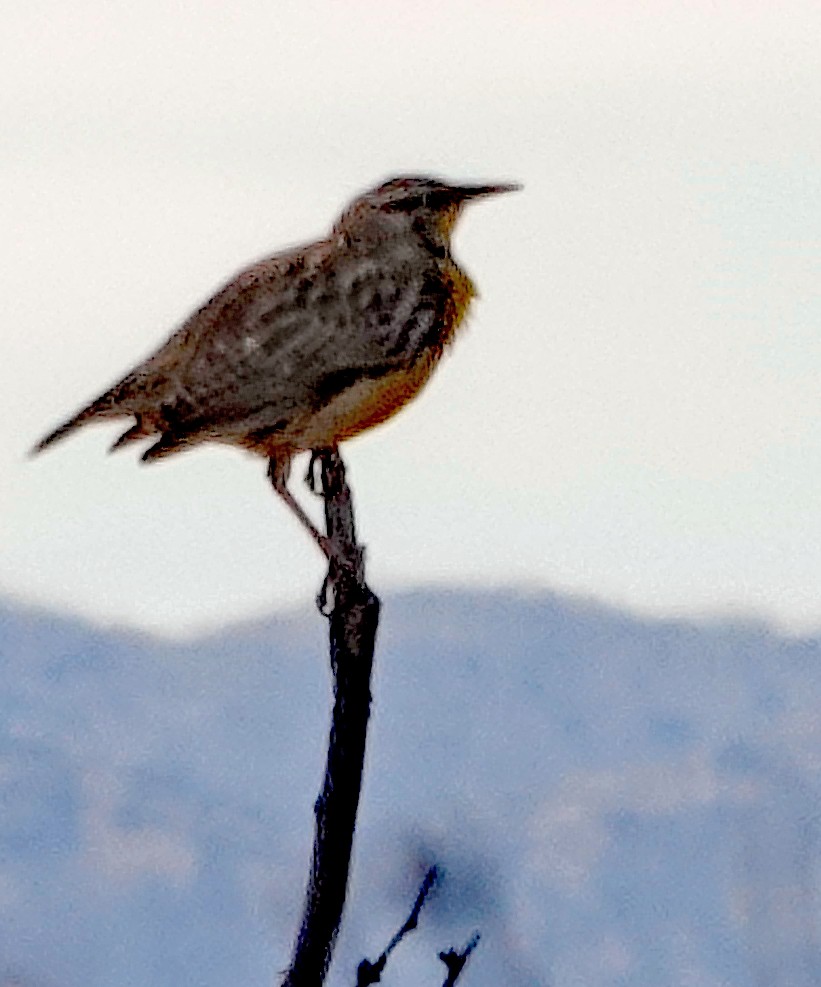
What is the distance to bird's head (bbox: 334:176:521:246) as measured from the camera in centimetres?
73

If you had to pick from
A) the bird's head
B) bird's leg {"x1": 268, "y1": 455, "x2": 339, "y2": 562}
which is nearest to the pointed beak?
the bird's head

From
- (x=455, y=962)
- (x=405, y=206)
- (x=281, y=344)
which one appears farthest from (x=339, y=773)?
(x=405, y=206)

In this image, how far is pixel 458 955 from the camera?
323mm

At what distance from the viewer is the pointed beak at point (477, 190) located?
0.70 metres

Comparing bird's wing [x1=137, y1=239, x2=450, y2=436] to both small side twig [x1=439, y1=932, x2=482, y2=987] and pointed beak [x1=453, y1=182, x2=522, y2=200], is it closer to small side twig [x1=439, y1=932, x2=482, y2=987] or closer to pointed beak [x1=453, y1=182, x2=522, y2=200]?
pointed beak [x1=453, y1=182, x2=522, y2=200]

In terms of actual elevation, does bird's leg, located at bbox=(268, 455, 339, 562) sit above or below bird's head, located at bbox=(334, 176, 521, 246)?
below

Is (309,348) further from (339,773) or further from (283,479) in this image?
(339,773)

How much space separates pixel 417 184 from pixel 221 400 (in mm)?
156

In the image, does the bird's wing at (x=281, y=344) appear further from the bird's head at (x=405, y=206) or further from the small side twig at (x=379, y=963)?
the small side twig at (x=379, y=963)

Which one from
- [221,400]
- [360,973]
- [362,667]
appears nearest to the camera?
[360,973]

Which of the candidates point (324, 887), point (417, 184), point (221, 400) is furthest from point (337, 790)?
point (417, 184)

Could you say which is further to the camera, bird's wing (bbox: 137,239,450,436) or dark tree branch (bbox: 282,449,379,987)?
bird's wing (bbox: 137,239,450,436)

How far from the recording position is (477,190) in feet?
2.41

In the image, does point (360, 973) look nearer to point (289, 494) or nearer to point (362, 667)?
point (362, 667)
